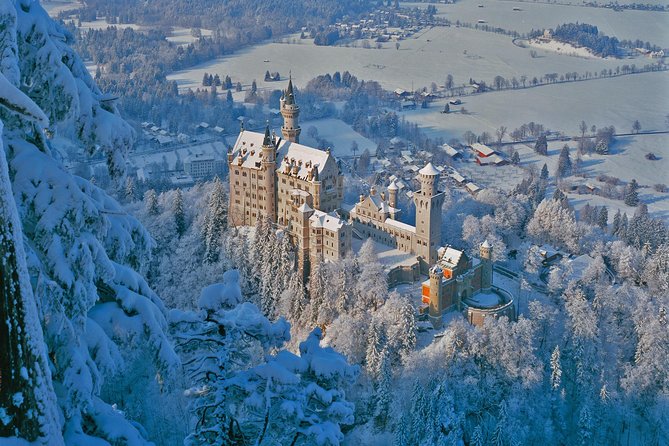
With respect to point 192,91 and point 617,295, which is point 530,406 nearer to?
point 617,295

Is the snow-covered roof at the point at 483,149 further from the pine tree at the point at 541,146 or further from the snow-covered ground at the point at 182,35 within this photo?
the snow-covered ground at the point at 182,35

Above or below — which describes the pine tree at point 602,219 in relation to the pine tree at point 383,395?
below

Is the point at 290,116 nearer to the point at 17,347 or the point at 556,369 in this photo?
the point at 556,369

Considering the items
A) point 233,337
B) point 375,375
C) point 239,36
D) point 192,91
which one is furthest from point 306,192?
point 239,36

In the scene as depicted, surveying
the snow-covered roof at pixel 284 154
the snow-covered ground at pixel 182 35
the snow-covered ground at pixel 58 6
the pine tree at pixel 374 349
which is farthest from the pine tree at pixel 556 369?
the snow-covered ground at pixel 58 6

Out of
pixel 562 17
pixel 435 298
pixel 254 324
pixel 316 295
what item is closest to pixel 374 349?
pixel 435 298

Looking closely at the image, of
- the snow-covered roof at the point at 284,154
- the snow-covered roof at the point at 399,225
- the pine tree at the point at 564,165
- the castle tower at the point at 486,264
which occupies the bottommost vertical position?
the pine tree at the point at 564,165
